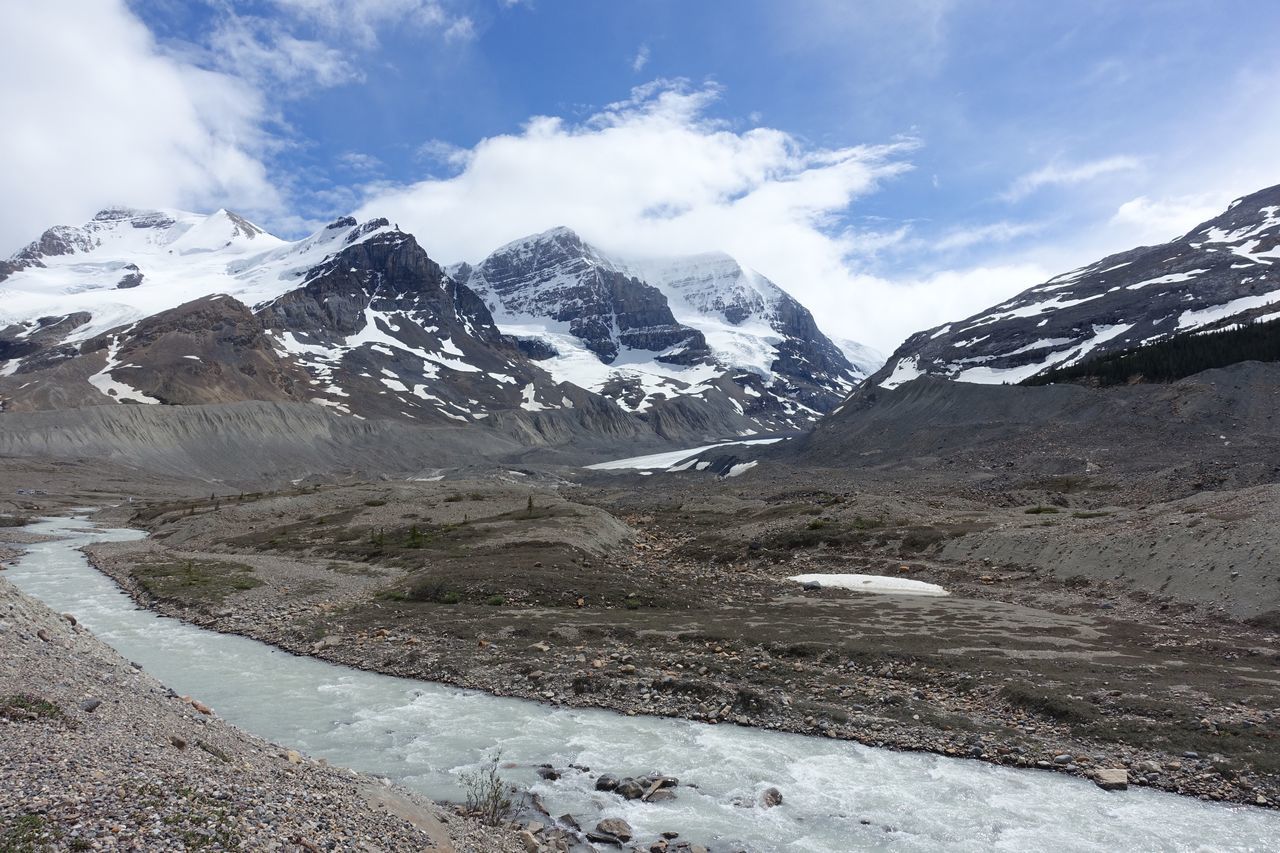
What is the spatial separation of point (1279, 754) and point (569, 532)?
136 feet

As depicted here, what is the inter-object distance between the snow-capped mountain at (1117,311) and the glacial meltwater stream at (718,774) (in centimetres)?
13360

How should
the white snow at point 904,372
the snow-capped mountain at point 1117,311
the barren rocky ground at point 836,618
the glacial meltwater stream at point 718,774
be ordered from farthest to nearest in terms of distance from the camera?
1. the white snow at point 904,372
2. the snow-capped mountain at point 1117,311
3. the barren rocky ground at point 836,618
4. the glacial meltwater stream at point 718,774

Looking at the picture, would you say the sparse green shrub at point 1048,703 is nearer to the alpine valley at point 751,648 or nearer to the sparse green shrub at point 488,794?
the alpine valley at point 751,648

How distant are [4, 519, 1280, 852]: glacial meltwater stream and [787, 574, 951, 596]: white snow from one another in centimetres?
2291

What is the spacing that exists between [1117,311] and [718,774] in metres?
162

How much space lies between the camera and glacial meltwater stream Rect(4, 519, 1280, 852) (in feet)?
50.0

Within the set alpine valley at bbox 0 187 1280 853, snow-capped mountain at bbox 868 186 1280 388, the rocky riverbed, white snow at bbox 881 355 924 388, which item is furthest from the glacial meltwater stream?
white snow at bbox 881 355 924 388

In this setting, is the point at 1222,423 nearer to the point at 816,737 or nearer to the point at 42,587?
the point at 816,737

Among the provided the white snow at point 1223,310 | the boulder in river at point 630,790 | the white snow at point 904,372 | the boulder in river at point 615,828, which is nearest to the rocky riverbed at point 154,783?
the boulder in river at point 615,828

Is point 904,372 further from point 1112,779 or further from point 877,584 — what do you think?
point 1112,779

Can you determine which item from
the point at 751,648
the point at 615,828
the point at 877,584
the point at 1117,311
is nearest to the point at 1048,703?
the point at 751,648

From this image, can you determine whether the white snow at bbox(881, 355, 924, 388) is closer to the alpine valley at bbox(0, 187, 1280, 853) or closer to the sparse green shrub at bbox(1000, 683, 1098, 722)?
the alpine valley at bbox(0, 187, 1280, 853)

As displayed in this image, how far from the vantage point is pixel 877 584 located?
4291cm

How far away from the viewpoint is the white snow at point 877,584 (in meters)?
41.1
